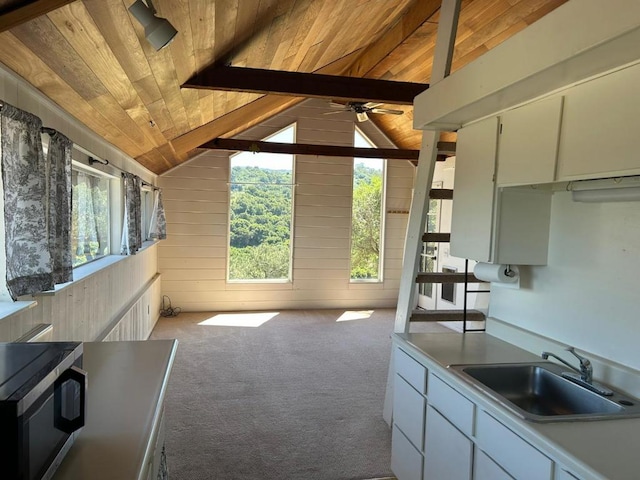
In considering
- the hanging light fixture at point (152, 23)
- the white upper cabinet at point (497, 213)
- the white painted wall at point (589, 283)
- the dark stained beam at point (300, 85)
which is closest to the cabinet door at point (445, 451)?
the white painted wall at point (589, 283)

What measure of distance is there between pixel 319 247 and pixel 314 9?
15.8ft

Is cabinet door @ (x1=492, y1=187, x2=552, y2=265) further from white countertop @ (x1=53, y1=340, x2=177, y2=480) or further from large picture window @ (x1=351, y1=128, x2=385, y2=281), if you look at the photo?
large picture window @ (x1=351, y1=128, x2=385, y2=281)

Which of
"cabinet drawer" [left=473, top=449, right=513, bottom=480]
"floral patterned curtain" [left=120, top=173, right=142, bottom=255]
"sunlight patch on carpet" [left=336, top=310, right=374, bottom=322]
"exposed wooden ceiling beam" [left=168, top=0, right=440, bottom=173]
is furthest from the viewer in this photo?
"sunlight patch on carpet" [left=336, top=310, right=374, bottom=322]

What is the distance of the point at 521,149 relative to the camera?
1.94 meters

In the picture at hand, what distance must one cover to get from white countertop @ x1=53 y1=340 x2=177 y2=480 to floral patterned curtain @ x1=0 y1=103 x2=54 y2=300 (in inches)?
16.4

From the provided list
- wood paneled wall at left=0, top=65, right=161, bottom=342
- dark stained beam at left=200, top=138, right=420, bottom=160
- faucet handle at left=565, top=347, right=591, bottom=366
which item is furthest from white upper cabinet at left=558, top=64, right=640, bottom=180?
dark stained beam at left=200, top=138, right=420, bottom=160

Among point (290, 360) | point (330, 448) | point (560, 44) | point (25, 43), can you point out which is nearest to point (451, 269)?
point (290, 360)

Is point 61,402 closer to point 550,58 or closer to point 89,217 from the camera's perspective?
point 550,58

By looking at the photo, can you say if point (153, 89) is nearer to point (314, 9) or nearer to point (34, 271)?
point (314, 9)

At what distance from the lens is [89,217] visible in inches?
139

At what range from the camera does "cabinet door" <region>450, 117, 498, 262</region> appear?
Answer: 2189 mm

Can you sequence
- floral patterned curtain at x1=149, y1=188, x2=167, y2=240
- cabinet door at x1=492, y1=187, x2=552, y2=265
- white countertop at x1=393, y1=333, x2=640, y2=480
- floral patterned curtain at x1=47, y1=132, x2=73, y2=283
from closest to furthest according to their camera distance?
1. white countertop at x1=393, y1=333, x2=640, y2=480
2. floral patterned curtain at x1=47, y1=132, x2=73, y2=283
3. cabinet door at x1=492, y1=187, x2=552, y2=265
4. floral patterned curtain at x1=149, y1=188, x2=167, y2=240

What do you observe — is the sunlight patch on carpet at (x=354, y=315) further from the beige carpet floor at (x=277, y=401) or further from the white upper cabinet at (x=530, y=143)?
the white upper cabinet at (x=530, y=143)

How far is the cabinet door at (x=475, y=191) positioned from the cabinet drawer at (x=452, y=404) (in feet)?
2.32
